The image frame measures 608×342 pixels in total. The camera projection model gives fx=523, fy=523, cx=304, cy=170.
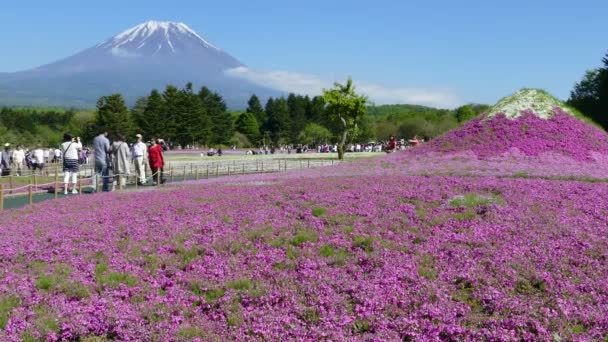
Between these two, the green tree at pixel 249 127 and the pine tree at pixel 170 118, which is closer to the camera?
the pine tree at pixel 170 118

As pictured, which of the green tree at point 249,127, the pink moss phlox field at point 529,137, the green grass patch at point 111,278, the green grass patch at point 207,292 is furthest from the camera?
the green tree at point 249,127

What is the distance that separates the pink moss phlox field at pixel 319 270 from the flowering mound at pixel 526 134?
1578 centimetres

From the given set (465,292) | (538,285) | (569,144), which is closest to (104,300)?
(465,292)

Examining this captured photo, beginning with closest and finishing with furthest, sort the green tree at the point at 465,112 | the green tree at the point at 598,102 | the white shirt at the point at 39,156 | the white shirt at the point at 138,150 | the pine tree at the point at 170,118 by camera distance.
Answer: the white shirt at the point at 138,150 < the white shirt at the point at 39,156 < the green tree at the point at 598,102 < the pine tree at the point at 170,118 < the green tree at the point at 465,112

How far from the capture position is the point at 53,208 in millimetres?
19406

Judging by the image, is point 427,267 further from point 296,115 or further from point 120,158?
point 296,115

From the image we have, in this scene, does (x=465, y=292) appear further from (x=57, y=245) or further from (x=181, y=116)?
(x=181, y=116)

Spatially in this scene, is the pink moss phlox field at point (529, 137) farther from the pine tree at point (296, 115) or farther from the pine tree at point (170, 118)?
the pine tree at point (296, 115)

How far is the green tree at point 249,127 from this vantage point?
158 meters

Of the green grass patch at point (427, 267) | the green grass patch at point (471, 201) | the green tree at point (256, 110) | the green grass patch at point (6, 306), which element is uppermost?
the green tree at point (256, 110)

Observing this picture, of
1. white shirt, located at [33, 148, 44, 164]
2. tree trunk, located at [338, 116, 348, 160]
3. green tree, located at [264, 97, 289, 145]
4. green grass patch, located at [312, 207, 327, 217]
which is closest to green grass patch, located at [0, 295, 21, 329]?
green grass patch, located at [312, 207, 327, 217]

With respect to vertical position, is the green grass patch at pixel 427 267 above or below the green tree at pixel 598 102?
below

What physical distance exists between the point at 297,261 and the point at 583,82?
95.7 metres

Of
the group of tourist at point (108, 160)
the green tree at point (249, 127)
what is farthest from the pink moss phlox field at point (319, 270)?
the green tree at point (249, 127)
